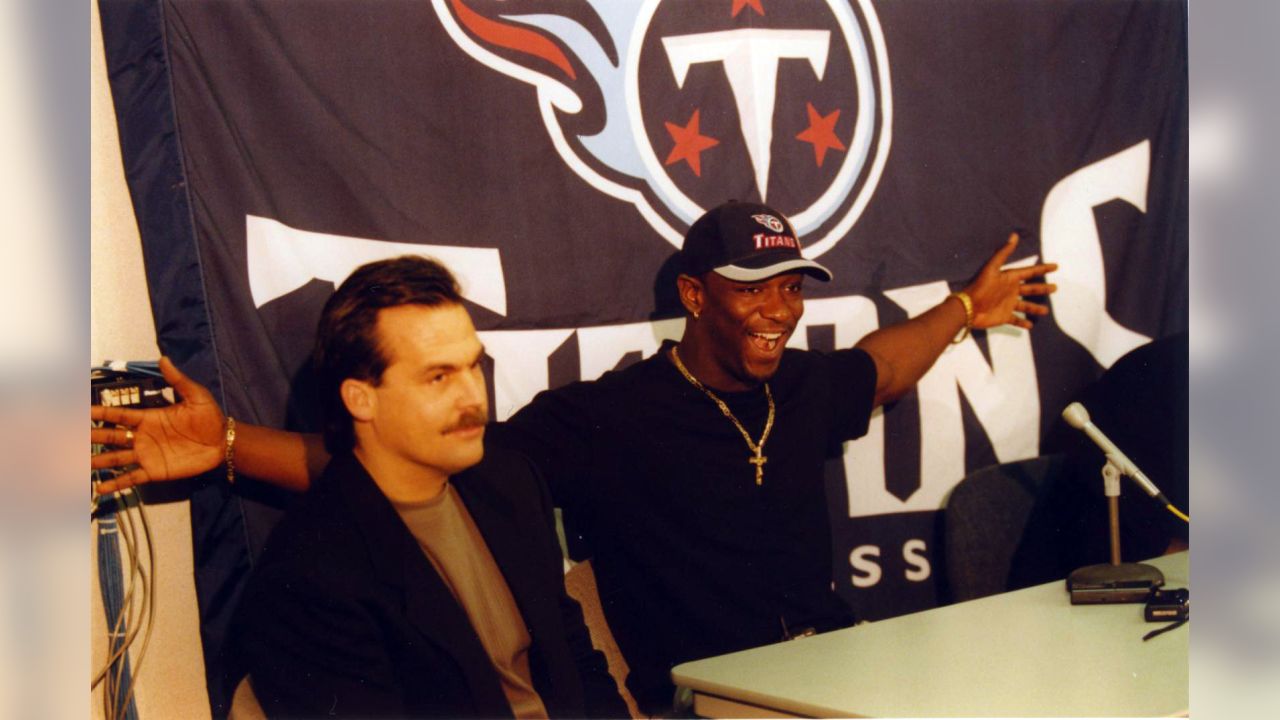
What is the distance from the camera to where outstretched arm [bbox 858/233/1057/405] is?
3367 mm

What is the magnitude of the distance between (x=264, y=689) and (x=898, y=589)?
189 cm

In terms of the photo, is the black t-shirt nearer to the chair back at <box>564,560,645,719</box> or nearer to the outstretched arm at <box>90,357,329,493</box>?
the chair back at <box>564,560,645,719</box>

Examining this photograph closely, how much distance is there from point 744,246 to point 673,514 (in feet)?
2.28

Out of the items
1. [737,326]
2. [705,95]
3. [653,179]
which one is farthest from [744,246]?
[705,95]

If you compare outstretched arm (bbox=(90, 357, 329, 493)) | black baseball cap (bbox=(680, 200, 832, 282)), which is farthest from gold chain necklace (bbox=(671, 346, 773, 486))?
outstretched arm (bbox=(90, 357, 329, 493))

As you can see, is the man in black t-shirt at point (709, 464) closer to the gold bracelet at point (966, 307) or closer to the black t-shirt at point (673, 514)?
the black t-shirt at point (673, 514)

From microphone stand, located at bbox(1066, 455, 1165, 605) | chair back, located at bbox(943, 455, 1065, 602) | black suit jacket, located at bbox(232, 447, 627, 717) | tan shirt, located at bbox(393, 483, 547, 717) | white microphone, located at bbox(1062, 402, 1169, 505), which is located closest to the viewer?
black suit jacket, located at bbox(232, 447, 627, 717)

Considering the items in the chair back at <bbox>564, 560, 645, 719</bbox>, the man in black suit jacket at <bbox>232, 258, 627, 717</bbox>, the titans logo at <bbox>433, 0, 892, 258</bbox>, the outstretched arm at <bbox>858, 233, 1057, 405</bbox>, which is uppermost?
the titans logo at <bbox>433, 0, 892, 258</bbox>

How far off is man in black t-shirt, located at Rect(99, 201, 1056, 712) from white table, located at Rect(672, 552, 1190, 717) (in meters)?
0.49

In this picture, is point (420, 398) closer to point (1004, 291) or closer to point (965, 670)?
point (965, 670)

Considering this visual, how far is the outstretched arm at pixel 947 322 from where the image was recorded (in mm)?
3367

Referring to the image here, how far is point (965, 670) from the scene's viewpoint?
2.33m

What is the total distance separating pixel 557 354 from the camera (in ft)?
10.1

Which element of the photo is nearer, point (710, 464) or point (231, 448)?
point (231, 448)
